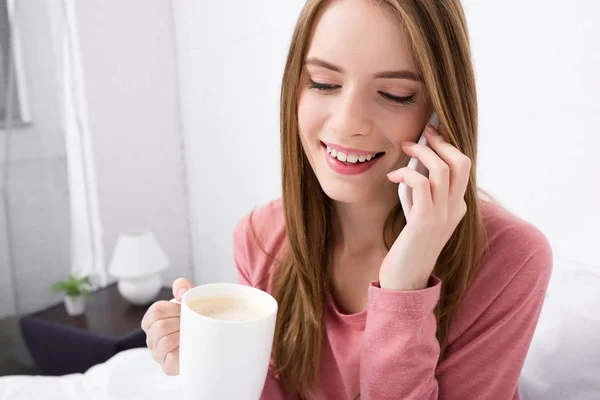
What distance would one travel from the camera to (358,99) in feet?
2.52

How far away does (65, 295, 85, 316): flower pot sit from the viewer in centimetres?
185

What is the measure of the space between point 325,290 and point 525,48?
87 cm

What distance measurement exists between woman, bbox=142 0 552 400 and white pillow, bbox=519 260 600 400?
0.95ft

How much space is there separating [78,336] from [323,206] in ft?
3.85

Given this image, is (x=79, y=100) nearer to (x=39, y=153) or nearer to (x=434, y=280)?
(x=39, y=153)

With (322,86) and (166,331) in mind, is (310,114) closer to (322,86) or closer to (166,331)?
(322,86)

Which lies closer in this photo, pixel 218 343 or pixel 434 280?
pixel 218 343

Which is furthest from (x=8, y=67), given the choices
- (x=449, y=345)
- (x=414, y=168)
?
(x=449, y=345)

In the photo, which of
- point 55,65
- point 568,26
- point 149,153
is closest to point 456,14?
point 568,26

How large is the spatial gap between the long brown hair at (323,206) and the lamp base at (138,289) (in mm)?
1066

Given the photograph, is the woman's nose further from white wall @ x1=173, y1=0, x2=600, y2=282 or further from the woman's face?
white wall @ x1=173, y1=0, x2=600, y2=282

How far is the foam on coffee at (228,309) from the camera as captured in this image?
64 centimetres

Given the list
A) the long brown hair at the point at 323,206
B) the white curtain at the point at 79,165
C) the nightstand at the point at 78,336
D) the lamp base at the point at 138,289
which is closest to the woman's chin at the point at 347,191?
the long brown hair at the point at 323,206

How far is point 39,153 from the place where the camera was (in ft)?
6.06
